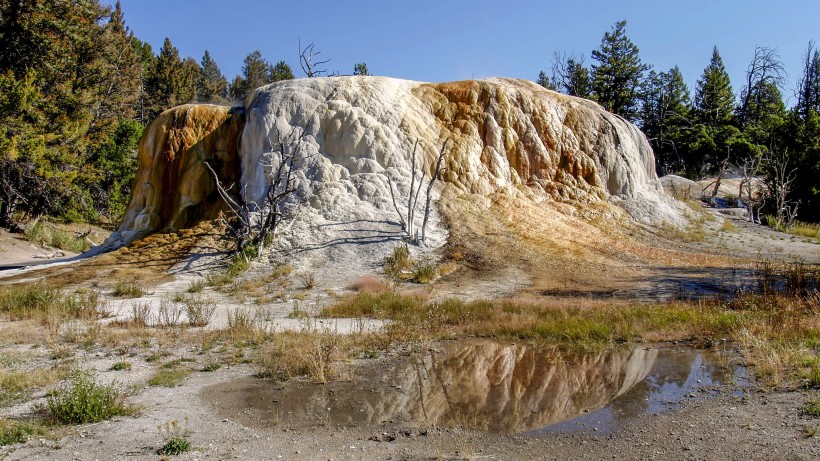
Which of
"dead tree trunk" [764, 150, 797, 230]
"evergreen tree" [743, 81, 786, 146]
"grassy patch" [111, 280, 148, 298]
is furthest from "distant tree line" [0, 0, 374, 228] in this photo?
"evergreen tree" [743, 81, 786, 146]

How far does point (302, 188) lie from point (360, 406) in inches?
596

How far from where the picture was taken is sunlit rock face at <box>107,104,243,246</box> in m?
22.4

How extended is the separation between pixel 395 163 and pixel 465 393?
15742 mm

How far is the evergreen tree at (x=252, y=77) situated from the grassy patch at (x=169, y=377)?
189 ft

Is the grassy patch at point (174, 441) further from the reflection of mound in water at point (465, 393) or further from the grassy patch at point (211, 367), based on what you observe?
the grassy patch at point (211, 367)

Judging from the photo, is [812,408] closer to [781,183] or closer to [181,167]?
[181,167]

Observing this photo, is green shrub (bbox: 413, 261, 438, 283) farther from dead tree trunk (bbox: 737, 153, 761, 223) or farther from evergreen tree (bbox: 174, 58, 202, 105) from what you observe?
evergreen tree (bbox: 174, 58, 202, 105)

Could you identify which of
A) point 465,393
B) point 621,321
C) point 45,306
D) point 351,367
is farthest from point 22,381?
point 621,321

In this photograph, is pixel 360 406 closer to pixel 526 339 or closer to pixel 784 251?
pixel 526 339

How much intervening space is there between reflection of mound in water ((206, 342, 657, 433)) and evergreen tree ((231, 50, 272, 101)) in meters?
58.3

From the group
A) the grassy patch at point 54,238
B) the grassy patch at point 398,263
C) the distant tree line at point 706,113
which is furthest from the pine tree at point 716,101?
the grassy patch at point 54,238

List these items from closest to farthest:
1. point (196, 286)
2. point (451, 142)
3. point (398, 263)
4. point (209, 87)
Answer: point (196, 286) → point (398, 263) → point (451, 142) → point (209, 87)

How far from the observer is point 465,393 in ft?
26.2

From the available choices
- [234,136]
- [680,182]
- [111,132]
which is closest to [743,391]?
[234,136]
